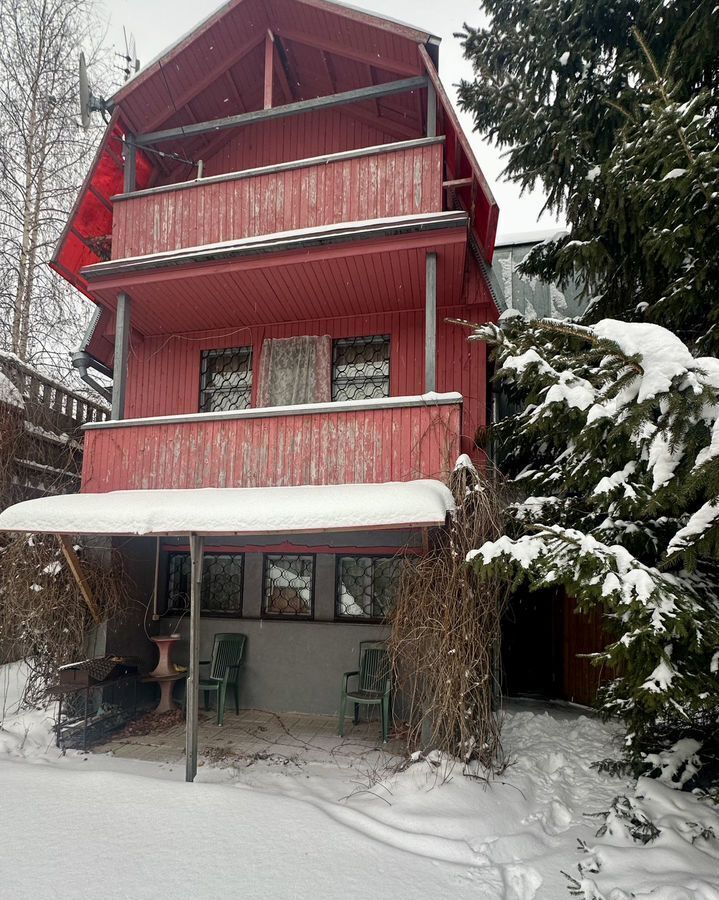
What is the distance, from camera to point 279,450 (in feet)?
21.8

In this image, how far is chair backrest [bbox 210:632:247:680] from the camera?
8062 millimetres

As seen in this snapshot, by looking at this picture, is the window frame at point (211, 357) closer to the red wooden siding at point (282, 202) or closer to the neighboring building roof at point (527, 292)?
the red wooden siding at point (282, 202)

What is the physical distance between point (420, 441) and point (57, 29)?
13.8 m

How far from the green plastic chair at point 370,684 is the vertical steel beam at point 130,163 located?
23.4 feet

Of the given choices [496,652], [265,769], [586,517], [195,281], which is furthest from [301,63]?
[265,769]

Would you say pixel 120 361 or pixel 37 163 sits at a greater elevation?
pixel 37 163

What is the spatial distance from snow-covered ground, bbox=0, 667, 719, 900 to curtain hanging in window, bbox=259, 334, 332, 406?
4.79m

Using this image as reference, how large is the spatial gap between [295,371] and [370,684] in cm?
441

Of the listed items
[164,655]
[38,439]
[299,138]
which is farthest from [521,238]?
[164,655]

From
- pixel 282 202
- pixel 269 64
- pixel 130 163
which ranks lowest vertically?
pixel 282 202

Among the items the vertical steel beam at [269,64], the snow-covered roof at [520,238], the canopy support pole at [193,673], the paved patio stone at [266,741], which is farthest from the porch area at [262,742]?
the snow-covered roof at [520,238]

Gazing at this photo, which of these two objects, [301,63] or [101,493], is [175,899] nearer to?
[101,493]

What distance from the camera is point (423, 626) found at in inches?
211

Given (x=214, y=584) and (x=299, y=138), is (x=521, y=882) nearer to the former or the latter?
(x=214, y=584)
